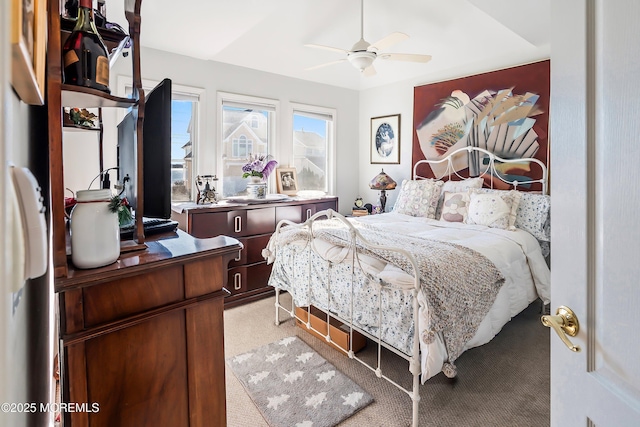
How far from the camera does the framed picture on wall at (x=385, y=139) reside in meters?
4.58

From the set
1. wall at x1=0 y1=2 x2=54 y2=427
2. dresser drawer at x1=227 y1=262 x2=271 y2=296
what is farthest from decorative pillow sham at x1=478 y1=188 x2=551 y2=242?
wall at x1=0 y1=2 x2=54 y2=427

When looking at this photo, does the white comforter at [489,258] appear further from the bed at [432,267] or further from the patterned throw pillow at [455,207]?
the patterned throw pillow at [455,207]

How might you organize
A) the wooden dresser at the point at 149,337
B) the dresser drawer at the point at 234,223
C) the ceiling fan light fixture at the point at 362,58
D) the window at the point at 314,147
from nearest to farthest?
the wooden dresser at the point at 149,337 < the ceiling fan light fixture at the point at 362,58 < the dresser drawer at the point at 234,223 < the window at the point at 314,147

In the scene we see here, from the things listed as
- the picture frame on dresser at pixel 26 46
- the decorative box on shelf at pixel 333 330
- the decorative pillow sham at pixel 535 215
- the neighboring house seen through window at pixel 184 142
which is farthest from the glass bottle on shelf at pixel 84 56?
the decorative pillow sham at pixel 535 215

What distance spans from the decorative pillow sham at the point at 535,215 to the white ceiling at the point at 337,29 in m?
1.40

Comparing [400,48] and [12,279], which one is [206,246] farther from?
[400,48]

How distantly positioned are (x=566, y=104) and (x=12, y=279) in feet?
3.43

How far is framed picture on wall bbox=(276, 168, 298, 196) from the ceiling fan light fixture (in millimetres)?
1717

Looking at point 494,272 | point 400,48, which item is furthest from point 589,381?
point 400,48

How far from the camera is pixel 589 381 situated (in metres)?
0.71

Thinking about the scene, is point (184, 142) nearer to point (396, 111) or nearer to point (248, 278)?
point (248, 278)

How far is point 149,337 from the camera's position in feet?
3.27

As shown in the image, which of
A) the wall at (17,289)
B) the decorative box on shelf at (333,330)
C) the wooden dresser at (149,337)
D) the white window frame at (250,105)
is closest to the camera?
the wall at (17,289)

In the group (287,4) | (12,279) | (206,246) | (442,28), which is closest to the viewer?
(12,279)
